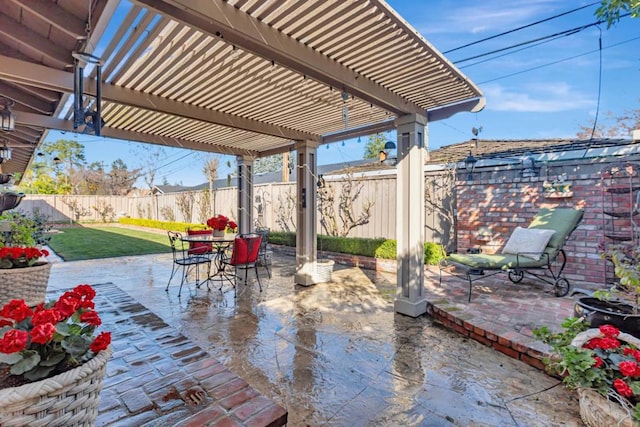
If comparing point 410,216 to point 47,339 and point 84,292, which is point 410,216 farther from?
point 47,339

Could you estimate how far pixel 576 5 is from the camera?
4.98m

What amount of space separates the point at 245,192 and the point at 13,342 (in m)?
5.54

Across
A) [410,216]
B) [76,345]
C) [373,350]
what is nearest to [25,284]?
[76,345]

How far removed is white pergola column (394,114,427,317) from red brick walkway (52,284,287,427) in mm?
2257

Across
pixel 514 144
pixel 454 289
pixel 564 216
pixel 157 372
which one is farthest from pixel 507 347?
pixel 514 144

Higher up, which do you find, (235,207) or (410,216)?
(235,207)

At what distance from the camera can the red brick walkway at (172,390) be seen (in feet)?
5.88

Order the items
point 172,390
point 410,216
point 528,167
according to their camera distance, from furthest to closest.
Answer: point 528,167 < point 410,216 < point 172,390

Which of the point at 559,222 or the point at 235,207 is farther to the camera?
the point at 235,207

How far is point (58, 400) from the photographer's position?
112 cm

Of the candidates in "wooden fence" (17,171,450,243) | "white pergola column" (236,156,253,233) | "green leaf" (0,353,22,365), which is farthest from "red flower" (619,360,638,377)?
"white pergola column" (236,156,253,233)

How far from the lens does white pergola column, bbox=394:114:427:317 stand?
3.69m

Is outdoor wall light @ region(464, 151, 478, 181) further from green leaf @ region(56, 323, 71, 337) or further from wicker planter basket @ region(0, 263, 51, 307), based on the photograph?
wicker planter basket @ region(0, 263, 51, 307)

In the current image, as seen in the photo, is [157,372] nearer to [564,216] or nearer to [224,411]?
[224,411]
